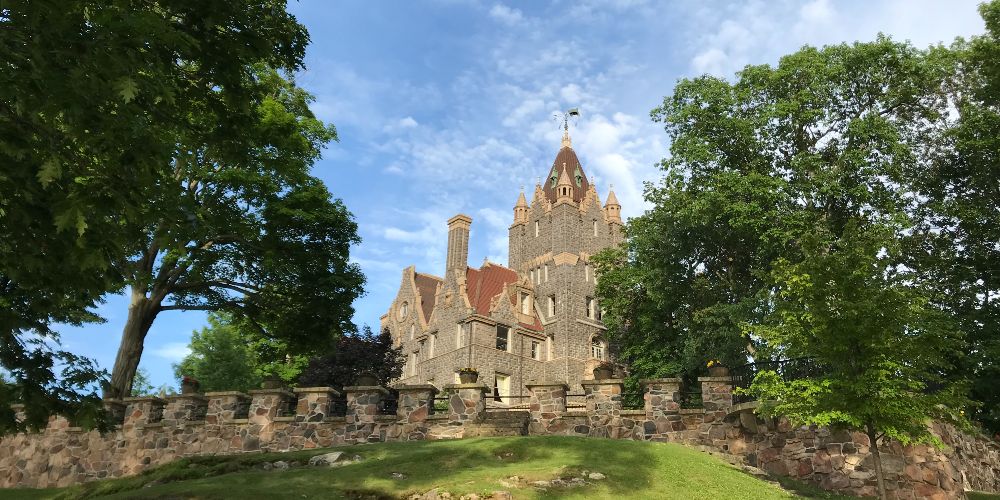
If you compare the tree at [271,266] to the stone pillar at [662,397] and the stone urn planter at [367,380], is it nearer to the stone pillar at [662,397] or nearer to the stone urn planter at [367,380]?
the stone urn planter at [367,380]

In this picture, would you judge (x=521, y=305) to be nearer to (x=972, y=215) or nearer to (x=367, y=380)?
(x=972, y=215)

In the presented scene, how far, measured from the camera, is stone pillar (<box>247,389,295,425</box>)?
1758 cm

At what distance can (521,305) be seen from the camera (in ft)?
177

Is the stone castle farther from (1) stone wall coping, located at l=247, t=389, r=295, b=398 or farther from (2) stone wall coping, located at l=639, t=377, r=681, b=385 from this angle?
(2) stone wall coping, located at l=639, t=377, r=681, b=385

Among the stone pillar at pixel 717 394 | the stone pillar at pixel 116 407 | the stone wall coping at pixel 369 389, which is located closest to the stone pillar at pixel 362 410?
the stone wall coping at pixel 369 389

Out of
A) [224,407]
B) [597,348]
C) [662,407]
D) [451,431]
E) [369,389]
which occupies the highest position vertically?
[597,348]

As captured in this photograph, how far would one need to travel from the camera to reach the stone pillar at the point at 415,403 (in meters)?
17.3

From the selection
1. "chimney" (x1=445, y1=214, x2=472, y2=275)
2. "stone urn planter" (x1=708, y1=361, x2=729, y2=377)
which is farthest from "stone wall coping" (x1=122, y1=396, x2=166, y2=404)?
"chimney" (x1=445, y1=214, x2=472, y2=275)

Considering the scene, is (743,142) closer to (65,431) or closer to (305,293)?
(305,293)

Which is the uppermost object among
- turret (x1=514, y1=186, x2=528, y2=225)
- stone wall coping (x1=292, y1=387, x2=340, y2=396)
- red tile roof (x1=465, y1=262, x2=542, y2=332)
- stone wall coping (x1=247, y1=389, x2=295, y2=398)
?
turret (x1=514, y1=186, x2=528, y2=225)

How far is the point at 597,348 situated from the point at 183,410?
39225mm

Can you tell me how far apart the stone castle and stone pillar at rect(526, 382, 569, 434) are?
28.3 metres

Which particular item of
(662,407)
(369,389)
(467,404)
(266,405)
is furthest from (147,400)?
(662,407)

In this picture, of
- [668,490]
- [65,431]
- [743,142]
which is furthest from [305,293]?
[743,142]
